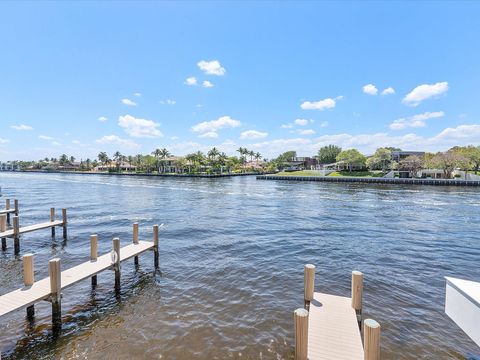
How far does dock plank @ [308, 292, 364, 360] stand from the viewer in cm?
601

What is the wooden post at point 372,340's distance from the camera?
16.1 feet

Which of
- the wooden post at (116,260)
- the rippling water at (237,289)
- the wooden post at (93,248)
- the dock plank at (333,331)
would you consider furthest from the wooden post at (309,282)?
the wooden post at (93,248)

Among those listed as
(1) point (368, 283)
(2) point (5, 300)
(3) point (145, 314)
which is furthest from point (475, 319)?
(2) point (5, 300)

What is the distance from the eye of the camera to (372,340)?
195 inches

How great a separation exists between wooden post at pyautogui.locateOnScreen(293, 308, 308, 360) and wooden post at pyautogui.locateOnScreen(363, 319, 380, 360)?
43.6 inches

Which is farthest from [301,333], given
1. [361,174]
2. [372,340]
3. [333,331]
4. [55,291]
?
[361,174]

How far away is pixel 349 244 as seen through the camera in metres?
17.9

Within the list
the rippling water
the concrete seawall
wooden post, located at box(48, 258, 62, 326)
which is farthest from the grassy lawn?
wooden post, located at box(48, 258, 62, 326)

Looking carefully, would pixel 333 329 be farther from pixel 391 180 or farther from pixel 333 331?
pixel 391 180

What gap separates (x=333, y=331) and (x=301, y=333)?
1.73m

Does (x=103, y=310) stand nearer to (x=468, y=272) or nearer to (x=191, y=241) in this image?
(x=191, y=241)

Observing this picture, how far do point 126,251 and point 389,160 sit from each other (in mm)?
94878

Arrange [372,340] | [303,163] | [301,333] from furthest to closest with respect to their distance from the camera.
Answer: [303,163] → [301,333] → [372,340]

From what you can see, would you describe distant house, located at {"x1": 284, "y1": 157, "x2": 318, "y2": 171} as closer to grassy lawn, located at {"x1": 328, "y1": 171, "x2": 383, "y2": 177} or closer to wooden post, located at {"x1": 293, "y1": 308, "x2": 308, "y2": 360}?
grassy lawn, located at {"x1": 328, "y1": 171, "x2": 383, "y2": 177}
